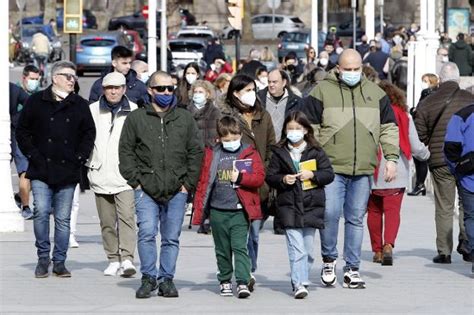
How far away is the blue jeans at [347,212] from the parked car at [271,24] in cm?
6626

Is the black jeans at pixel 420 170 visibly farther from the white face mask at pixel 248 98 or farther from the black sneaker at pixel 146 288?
the black sneaker at pixel 146 288

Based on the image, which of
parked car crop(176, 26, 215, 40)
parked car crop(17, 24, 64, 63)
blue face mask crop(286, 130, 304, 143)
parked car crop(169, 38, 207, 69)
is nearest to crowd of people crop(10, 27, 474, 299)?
blue face mask crop(286, 130, 304, 143)

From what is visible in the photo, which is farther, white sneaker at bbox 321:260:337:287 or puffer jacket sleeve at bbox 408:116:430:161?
puffer jacket sleeve at bbox 408:116:430:161

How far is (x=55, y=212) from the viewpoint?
44.6 ft

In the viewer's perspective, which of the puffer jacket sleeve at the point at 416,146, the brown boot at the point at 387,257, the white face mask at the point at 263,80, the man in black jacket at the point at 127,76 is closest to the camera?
the brown boot at the point at 387,257

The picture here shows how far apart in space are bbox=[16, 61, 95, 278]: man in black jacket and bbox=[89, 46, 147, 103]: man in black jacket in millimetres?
2554

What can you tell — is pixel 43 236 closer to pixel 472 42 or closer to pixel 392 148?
pixel 392 148

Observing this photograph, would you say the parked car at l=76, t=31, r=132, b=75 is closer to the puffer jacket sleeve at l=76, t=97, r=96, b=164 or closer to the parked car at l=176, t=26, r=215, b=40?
the parked car at l=176, t=26, r=215, b=40

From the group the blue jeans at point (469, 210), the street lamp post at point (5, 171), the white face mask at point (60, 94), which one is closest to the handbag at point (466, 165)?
the blue jeans at point (469, 210)

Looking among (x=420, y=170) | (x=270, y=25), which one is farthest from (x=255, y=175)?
(x=270, y=25)

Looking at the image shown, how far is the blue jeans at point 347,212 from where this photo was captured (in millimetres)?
12898

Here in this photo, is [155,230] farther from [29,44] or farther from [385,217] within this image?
[29,44]

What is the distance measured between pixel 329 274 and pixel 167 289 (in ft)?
4.54

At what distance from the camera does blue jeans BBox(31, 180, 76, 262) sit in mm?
13477
